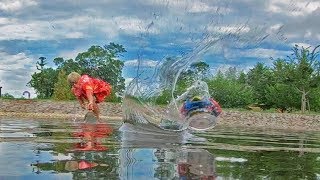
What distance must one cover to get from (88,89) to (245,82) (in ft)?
192

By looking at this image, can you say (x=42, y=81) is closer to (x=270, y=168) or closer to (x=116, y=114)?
(x=116, y=114)

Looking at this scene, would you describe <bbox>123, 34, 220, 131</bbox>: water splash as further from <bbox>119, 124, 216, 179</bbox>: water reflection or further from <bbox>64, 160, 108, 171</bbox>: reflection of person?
<bbox>64, 160, 108, 171</bbox>: reflection of person

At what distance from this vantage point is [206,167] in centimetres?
497

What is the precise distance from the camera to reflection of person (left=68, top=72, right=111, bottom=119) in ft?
40.9

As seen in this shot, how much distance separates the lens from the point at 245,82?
69.8 meters

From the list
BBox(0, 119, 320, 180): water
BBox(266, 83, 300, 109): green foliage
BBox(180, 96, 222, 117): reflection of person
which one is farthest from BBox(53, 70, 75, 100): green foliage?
BBox(0, 119, 320, 180): water

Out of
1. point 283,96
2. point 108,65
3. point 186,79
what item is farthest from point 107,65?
point 186,79

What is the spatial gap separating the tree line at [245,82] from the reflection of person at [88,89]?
26174mm

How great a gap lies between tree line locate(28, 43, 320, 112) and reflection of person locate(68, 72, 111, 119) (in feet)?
85.9

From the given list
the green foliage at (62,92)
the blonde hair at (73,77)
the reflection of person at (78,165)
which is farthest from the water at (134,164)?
the green foliage at (62,92)

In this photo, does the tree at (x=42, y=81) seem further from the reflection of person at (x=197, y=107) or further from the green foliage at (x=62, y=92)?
the reflection of person at (x=197, y=107)

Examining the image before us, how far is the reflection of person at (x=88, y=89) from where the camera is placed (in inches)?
491

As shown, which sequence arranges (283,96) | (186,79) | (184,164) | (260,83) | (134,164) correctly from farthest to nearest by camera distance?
1. (260,83)
2. (283,96)
3. (186,79)
4. (184,164)
5. (134,164)

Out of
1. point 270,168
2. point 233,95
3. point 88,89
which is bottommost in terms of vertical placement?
point 270,168
